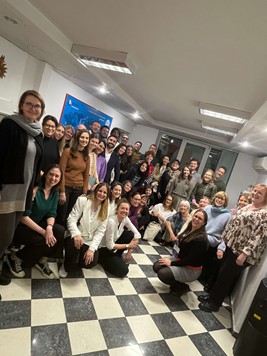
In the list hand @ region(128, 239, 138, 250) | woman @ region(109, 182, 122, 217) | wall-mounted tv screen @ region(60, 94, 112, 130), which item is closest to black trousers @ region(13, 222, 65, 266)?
woman @ region(109, 182, 122, 217)

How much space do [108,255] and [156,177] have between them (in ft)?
9.52

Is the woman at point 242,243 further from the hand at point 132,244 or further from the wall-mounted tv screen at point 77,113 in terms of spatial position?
the wall-mounted tv screen at point 77,113

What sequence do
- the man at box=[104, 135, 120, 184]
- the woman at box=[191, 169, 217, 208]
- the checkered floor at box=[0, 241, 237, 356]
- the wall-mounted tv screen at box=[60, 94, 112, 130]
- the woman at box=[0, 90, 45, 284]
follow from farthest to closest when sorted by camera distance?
the wall-mounted tv screen at box=[60, 94, 112, 130]
the woman at box=[191, 169, 217, 208]
the man at box=[104, 135, 120, 184]
the checkered floor at box=[0, 241, 237, 356]
the woman at box=[0, 90, 45, 284]

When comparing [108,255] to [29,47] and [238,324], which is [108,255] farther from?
[29,47]

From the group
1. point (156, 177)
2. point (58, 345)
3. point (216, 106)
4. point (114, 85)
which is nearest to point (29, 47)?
point (114, 85)

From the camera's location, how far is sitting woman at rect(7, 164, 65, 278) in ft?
7.00

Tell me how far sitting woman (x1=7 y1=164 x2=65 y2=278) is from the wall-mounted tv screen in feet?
11.3

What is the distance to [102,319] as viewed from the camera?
1971mm

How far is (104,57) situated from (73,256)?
2.46 metres

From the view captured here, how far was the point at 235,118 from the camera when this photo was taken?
3994mm

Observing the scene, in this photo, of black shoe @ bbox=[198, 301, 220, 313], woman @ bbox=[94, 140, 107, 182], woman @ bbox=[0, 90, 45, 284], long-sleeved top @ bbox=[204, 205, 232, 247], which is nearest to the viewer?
woman @ bbox=[0, 90, 45, 284]

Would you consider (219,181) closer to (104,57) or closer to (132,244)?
(132,244)

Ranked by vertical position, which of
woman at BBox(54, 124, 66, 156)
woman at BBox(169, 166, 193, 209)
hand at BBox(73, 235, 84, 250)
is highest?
woman at BBox(54, 124, 66, 156)

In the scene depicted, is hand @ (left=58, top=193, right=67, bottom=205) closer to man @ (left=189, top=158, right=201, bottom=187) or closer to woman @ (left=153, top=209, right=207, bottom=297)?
woman @ (left=153, top=209, right=207, bottom=297)
